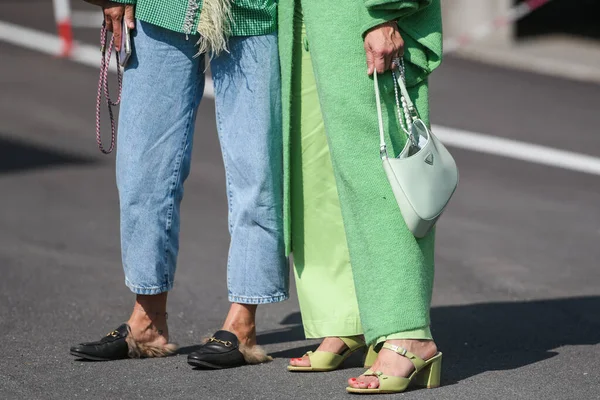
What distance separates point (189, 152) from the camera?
4.00 metres

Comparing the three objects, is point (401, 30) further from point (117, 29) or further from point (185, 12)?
point (117, 29)

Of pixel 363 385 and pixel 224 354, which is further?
pixel 224 354

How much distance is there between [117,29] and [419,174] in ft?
3.75

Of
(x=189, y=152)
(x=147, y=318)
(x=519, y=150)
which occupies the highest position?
(x=189, y=152)

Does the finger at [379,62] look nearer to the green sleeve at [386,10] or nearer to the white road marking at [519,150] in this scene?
the green sleeve at [386,10]

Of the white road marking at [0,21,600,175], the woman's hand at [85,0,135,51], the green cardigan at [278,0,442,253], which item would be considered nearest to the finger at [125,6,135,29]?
the woman's hand at [85,0,135,51]

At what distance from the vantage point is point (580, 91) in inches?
422

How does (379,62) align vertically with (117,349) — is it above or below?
above

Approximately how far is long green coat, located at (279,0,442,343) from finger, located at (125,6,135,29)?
59 centimetres

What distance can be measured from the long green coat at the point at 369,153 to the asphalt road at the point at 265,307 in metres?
0.30

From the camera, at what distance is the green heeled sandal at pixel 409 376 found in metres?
3.62

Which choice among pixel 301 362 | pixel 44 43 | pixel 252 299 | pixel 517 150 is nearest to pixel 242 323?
pixel 252 299

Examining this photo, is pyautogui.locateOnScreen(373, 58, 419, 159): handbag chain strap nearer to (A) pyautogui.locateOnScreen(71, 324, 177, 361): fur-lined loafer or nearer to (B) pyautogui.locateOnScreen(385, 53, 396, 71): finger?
(B) pyautogui.locateOnScreen(385, 53, 396, 71): finger

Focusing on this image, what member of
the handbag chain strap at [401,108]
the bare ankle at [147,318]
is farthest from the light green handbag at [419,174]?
the bare ankle at [147,318]
